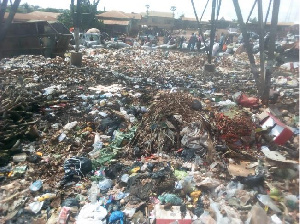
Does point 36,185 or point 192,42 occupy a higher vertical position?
point 192,42

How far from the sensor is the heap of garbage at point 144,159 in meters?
2.57

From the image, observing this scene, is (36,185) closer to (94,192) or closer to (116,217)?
(94,192)

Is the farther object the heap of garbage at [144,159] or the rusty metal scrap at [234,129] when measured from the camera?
the rusty metal scrap at [234,129]

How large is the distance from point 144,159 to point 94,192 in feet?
2.99

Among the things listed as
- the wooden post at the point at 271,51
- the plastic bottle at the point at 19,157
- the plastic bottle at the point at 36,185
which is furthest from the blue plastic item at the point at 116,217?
the wooden post at the point at 271,51

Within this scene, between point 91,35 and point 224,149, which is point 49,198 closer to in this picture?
point 224,149

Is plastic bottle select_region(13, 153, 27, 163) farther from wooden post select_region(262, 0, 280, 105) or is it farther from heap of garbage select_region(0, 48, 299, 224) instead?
wooden post select_region(262, 0, 280, 105)

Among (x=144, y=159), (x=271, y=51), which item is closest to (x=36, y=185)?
(x=144, y=159)

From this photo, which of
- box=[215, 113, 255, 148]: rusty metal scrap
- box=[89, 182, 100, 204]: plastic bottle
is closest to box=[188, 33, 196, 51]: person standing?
box=[215, 113, 255, 148]: rusty metal scrap

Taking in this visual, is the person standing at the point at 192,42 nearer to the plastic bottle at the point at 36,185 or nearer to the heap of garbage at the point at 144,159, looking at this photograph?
the heap of garbage at the point at 144,159

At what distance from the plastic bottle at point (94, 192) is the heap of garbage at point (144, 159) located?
0.8 inches

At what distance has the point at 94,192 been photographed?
288 centimetres

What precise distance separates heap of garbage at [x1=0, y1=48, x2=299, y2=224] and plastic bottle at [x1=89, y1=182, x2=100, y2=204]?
0.06 ft

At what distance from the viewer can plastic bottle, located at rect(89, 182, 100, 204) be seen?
9.04ft
